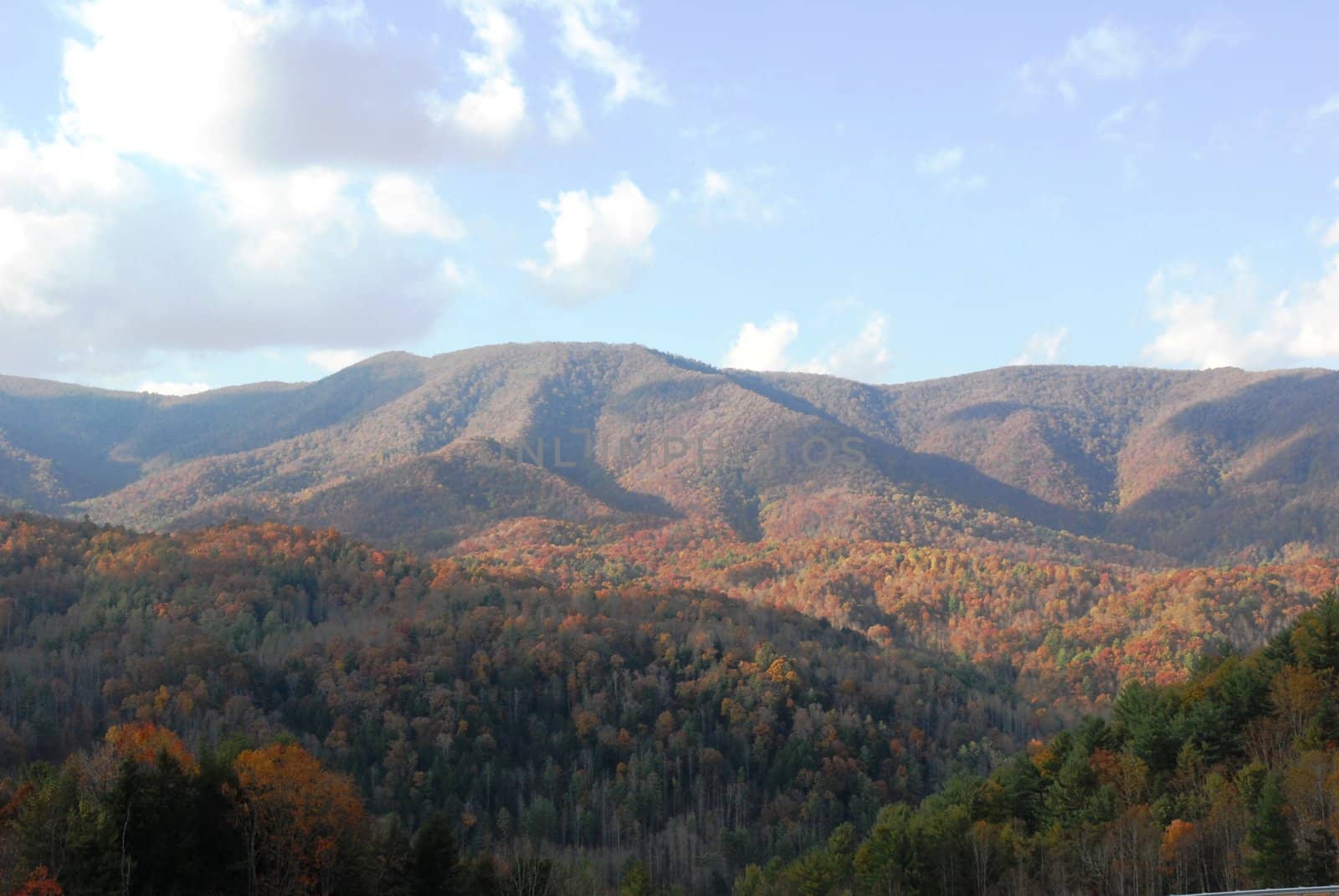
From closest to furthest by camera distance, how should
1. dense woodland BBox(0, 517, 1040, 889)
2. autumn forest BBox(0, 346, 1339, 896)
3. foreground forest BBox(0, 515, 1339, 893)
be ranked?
1. autumn forest BBox(0, 346, 1339, 896)
2. foreground forest BBox(0, 515, 1339, 893)
3. dense woodland BBox(0, 517, 1040, 889)

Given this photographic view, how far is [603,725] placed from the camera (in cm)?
12375

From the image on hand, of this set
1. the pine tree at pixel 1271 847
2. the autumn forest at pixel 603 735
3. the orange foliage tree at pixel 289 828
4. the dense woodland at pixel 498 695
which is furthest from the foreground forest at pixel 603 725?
the pine tree at pixel 1271 847

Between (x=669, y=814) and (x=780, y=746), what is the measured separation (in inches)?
713

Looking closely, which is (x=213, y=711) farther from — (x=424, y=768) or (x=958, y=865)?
(x=958, y=865)

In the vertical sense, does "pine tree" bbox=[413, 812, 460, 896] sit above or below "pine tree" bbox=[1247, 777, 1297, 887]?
below

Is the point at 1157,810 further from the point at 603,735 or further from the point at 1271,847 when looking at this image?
the point at 603,735

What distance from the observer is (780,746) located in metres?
125

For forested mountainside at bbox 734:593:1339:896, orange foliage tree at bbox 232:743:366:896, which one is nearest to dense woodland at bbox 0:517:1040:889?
forested mountainside at bbox 734:593:1339:896

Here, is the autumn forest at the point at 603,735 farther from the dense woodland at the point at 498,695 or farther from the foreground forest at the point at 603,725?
the dense woodland at the point at 498,695

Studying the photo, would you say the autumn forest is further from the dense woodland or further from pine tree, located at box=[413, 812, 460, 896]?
the dense woodland

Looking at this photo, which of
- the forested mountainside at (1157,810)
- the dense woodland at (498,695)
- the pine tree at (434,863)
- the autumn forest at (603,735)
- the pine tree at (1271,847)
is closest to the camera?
the pine tree at (1271,847)

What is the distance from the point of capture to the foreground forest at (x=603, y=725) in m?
50.6

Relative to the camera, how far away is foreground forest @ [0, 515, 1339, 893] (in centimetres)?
5056

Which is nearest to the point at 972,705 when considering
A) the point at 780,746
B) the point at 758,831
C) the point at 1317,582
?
the point at 780,746
